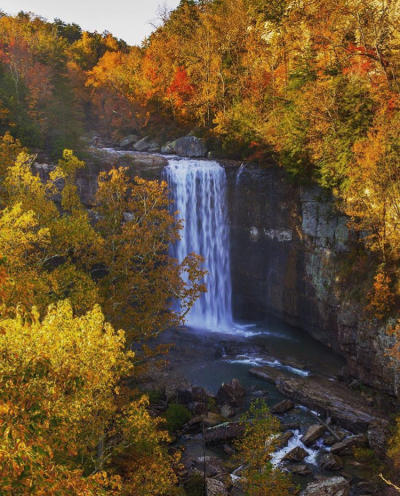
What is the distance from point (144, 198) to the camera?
75.3 feet

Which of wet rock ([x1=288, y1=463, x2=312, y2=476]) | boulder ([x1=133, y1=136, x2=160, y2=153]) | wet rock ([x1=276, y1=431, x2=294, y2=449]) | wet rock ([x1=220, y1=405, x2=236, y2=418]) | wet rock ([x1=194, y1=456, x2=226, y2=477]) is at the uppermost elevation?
boulder ([x1=133, y1=136, x2=160, y2=153])

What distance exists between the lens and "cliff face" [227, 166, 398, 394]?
24484 millimetres

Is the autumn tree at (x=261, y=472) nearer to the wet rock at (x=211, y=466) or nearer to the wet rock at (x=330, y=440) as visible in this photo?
the wet rock at (x=211, y=466)

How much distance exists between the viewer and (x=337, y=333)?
27.9 m

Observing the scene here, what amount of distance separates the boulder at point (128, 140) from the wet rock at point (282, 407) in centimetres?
3314

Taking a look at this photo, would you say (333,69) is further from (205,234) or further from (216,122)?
(205,234)

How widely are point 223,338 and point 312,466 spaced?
44.7 ft

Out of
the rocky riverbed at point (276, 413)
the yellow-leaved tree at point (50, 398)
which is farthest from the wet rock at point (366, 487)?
the yellow-leaved tree at point (50, 398)

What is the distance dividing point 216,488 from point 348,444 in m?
6.98

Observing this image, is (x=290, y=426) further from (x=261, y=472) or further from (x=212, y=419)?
(x=261, y=472)

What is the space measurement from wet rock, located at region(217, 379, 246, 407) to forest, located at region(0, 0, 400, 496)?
4.69ft

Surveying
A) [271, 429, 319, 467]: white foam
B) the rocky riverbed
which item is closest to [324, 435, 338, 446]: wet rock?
the rocky riverbed

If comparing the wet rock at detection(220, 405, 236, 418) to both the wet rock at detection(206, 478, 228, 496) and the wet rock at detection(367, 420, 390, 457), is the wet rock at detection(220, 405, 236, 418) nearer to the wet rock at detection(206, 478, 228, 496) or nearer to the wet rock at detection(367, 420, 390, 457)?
the wet rock at detection(206, 478, 228, 496)

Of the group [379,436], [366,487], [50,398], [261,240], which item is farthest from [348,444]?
[261,240]
